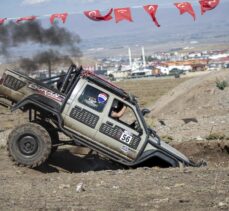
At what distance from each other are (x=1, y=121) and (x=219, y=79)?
1045cm

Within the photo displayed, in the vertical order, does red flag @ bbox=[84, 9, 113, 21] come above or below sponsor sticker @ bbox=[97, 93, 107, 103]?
above

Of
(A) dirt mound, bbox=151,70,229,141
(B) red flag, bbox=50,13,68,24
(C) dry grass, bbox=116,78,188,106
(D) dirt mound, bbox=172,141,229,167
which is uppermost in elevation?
(B) red flag, bbox=50,13,68,24

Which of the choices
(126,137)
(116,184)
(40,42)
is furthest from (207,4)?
(116,184)

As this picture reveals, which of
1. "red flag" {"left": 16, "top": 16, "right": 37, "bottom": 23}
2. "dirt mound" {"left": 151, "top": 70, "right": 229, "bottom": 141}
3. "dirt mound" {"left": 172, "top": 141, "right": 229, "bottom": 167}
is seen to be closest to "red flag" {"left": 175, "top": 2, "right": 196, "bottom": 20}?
"dirt mound" {"left": 151, "top": 70, "right": 229, "bottom": 141}

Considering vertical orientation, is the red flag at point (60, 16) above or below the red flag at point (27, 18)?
below

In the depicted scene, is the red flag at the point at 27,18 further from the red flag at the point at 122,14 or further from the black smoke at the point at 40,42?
the red flag at the point at 122,14

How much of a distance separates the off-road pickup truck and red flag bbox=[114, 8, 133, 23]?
7.97m

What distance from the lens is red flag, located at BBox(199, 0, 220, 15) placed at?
1944cm

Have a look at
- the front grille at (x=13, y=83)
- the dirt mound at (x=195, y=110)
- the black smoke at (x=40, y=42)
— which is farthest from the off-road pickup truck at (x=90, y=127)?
the black smoke at (x=40, y=42)

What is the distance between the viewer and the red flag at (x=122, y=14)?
1983cm

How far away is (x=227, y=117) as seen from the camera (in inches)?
778

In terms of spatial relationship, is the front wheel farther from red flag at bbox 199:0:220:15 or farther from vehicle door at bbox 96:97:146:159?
red flag at bbox 199:0:220:15

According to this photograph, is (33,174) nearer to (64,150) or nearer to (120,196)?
(64,150)

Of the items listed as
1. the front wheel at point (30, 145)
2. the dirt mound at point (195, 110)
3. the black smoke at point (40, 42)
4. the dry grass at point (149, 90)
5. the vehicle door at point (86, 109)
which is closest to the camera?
the vehicle door at point (86, 109)
